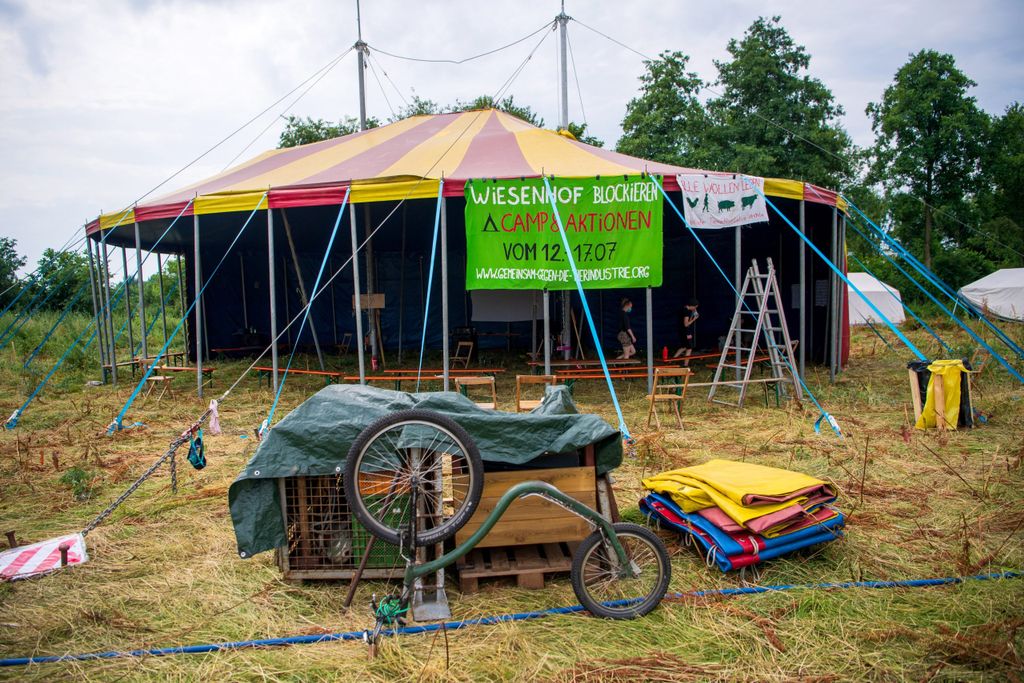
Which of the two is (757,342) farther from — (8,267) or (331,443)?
(8,267)

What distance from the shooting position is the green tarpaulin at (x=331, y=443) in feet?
10.5

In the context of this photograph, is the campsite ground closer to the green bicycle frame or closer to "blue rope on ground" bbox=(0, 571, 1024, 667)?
"blue rope on ground" bbox=(0, 571, 1024, 667)

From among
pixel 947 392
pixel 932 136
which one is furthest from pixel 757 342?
pixel 932 136

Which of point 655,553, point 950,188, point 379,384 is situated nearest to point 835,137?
point 950,188

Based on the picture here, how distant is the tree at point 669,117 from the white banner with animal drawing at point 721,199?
19.8 m

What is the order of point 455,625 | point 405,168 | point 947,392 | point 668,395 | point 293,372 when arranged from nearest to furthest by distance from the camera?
1. point 455,625
2. point 947,392
3. point 668,395
4. point 405,168
5. point 293,372

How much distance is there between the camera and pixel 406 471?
10.5ft

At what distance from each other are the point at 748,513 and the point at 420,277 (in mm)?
11890

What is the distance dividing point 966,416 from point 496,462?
5.74 m

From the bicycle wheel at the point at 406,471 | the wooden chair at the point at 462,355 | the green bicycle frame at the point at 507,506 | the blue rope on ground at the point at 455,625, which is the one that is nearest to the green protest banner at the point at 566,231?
the wooden chair at the point at 462,355

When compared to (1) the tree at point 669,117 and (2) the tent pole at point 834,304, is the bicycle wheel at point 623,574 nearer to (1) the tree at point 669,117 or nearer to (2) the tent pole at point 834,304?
(2) the tent pole at point 834,304

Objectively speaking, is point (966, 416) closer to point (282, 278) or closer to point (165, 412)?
point (165, 412)

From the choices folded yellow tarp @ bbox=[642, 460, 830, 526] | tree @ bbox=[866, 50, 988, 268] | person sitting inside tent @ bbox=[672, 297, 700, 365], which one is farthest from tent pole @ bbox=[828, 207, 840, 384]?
tree @ bbox=[866, 50, 988, 268]

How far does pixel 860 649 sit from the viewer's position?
276cm
